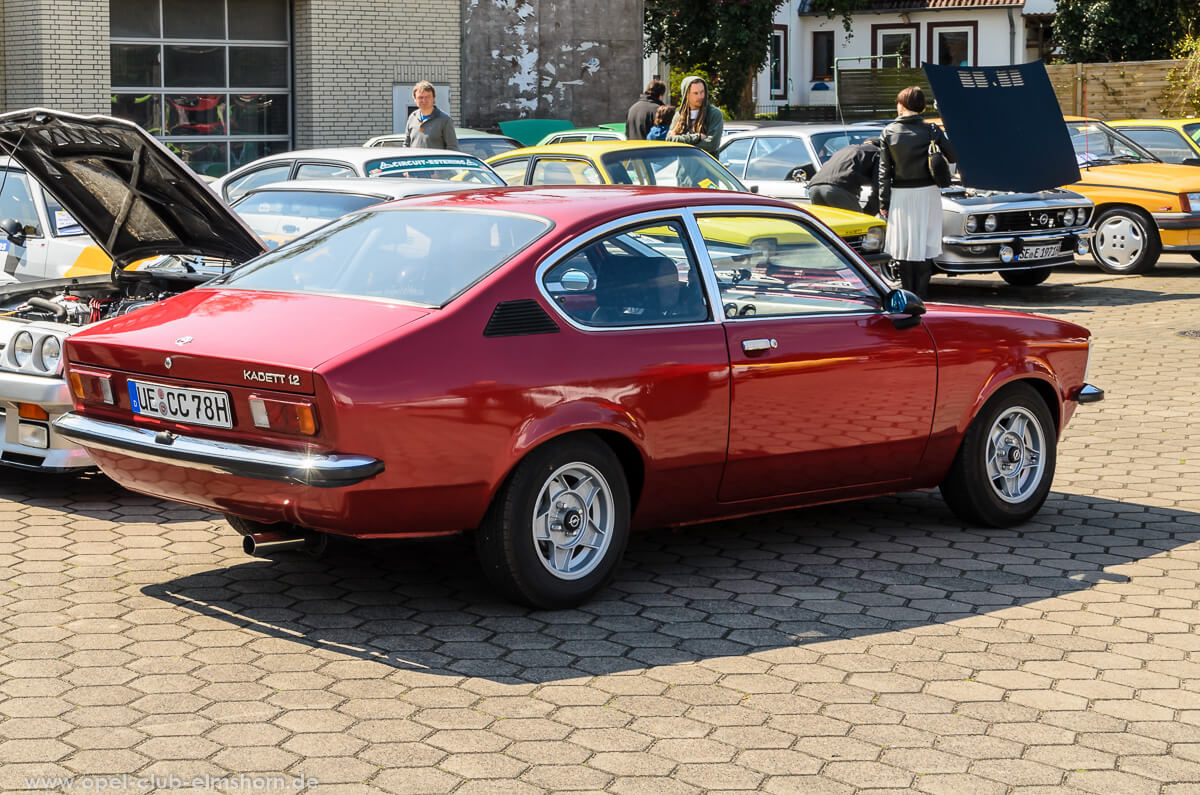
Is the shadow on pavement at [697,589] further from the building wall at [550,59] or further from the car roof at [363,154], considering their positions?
the building wall at [550,59]

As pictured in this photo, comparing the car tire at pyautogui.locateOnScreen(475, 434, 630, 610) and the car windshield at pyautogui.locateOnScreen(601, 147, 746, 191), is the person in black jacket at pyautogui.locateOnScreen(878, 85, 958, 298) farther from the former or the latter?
the car tire at pyautogui.locateOnScreen(475, 434, 630, 610)

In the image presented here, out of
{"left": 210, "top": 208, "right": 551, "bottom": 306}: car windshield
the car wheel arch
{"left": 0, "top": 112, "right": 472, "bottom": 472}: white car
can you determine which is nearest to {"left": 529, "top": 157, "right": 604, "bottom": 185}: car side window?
{"left": 0, "top": 112, "right": 472, "bottom": 472}: white car

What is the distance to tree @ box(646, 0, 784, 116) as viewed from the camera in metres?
37.2

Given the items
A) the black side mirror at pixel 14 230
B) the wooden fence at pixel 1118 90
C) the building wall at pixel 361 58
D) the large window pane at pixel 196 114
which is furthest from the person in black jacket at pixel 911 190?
the wooden fence at pixel 1118 90

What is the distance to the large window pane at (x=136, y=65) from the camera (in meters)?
24.1

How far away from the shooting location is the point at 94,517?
285 inches

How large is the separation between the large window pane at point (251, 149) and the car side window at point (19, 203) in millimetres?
14670

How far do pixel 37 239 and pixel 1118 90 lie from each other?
22.4m

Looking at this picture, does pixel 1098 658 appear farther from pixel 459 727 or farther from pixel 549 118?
pixel 549 118

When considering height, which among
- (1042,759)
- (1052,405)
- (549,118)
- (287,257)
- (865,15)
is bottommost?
(1042,759)

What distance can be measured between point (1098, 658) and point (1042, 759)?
103 centimetres

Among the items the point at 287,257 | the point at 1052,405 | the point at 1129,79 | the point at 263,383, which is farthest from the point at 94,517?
the point at 1129,79

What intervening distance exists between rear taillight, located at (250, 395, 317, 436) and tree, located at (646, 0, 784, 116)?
33.1 metres
